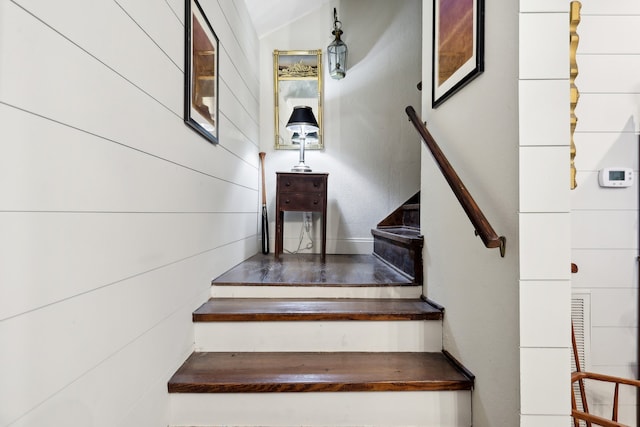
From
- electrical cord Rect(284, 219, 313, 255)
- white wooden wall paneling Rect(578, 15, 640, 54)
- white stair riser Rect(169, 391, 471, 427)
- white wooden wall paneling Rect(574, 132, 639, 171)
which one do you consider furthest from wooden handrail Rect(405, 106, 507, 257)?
electrical cord Rect(284, 219, 313, 255)

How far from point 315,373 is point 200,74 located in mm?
1503

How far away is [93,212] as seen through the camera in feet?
2.55

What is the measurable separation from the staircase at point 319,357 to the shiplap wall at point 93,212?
16 cm

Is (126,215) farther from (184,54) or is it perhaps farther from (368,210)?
(368,210)

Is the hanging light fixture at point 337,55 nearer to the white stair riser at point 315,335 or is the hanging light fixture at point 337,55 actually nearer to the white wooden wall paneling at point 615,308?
the white stair riser at point 315,335

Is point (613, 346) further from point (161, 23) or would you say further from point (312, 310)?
point (161, 23)

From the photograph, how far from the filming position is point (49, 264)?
2.10 ft

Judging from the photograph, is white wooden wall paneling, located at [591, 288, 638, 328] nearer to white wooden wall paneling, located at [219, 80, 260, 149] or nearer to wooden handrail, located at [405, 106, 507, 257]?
wooden handrail, located at [405, 106, 507, 257]

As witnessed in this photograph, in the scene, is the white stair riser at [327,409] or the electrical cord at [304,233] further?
the electrical cord at [304,233]

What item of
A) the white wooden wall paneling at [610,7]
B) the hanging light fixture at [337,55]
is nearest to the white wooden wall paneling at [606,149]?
the white wooden wall paneling at [610,7]

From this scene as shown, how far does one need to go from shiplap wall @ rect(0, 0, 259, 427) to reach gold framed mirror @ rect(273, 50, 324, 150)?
1.84 meters

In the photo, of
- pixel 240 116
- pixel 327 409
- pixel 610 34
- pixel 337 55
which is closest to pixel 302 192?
pixel 240 116

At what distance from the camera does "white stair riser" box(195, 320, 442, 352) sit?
1.43m

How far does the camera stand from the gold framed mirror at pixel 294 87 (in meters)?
3.12
